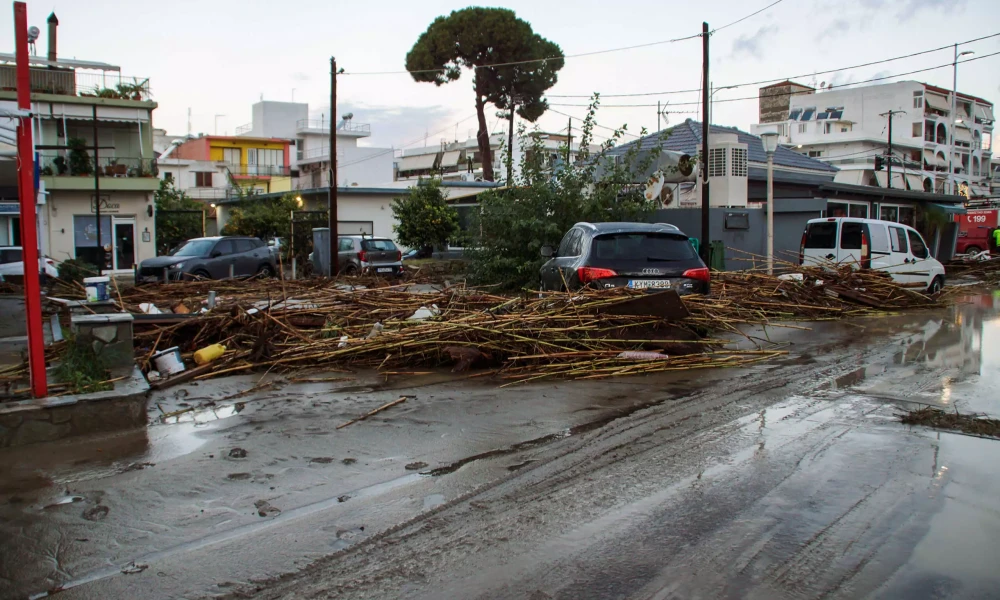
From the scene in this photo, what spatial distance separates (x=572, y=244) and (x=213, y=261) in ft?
52.1

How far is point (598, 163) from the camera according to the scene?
66.5 ft

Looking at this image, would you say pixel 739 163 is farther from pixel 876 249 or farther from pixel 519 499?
pixel 519 499

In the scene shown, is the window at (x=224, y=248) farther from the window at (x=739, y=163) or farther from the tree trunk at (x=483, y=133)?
the tree trunk at (x=483, y=133)

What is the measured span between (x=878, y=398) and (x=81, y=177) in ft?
113

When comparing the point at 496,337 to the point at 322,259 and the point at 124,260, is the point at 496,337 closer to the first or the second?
the point at 322,259

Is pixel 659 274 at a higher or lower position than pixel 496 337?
higher

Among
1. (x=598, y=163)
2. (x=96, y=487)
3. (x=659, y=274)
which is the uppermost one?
(x=598, y=163)

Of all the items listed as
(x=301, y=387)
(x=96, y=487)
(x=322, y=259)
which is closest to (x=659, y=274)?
(x=301, y=387)

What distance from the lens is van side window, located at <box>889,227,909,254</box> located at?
18.2 metres

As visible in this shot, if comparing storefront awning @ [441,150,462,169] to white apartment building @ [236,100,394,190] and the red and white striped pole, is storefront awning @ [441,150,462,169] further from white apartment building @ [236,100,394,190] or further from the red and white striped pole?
the red and white striped pole

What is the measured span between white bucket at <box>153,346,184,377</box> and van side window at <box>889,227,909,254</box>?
627 inches

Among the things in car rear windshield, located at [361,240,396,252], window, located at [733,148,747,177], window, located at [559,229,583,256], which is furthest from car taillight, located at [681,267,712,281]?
car rear windshield, located at [361,240,396,252]

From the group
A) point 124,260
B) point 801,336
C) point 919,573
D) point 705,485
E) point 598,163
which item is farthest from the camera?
point 124,260

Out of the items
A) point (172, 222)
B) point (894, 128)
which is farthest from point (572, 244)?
point (894, 128)
